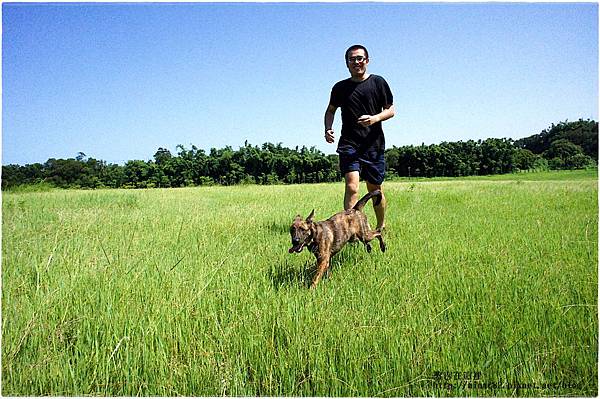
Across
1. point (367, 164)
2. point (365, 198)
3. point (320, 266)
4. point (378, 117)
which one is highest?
point (378, 117)

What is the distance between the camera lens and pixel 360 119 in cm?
281

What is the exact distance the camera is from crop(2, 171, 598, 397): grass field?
1.74 metres

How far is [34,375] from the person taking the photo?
179cm

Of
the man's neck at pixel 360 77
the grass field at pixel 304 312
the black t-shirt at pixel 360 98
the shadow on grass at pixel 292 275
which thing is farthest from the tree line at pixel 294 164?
the shadow on grass at pixel 292 275

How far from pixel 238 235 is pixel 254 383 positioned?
1865 mm

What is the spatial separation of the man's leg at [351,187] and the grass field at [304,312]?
1.48 feet

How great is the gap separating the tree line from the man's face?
781 mm

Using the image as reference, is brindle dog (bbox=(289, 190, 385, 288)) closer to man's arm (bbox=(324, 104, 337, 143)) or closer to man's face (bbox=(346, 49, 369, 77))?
man's arm (bbox=(324, 104, 337, 143))

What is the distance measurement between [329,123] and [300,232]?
1110mm

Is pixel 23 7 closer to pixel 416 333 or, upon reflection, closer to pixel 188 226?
pixel 188 226

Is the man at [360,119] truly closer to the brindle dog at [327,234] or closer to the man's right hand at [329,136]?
the man's right hand at [329,136]

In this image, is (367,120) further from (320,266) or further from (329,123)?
(320,266)

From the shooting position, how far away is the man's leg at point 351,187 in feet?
10.6

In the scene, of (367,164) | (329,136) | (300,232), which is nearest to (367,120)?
(329,136)
